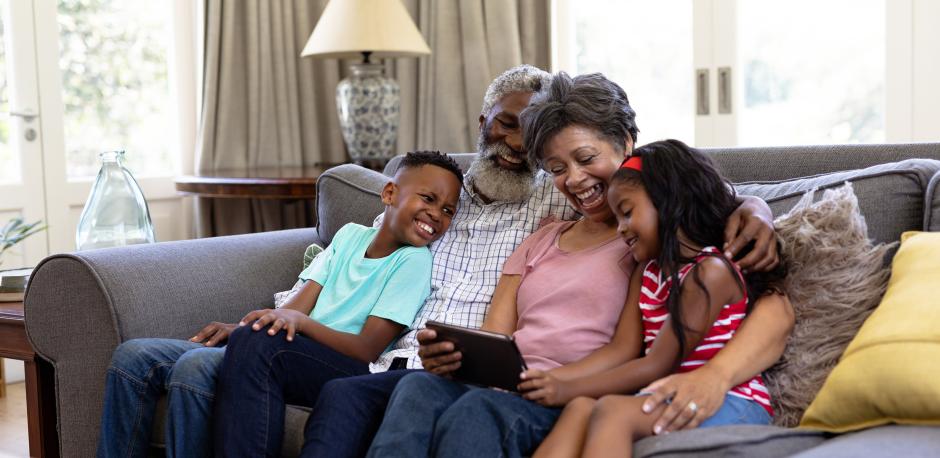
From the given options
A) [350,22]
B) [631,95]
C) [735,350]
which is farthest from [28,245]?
[735,350]

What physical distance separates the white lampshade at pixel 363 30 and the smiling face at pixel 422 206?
1.39 meters

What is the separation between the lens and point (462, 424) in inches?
61.2

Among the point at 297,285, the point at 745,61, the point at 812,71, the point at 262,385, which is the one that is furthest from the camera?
the point at 745,61

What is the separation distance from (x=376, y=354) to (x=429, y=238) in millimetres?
301

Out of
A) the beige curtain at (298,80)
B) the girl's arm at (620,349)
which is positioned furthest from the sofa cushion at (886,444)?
the beige curtain at (298,80)

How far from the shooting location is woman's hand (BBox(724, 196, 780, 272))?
164 cm

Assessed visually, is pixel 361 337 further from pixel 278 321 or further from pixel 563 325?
pixel 563 325

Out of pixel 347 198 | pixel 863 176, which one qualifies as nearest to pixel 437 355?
pixel 863 176

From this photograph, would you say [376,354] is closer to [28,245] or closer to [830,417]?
[830,417]

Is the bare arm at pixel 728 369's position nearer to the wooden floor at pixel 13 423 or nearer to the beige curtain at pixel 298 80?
the wooden floor at pixel 13 423

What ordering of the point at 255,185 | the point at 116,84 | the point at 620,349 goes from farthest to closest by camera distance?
the point at 116,84 < the point at 255,185 < the point at 620,349

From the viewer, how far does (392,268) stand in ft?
7.13

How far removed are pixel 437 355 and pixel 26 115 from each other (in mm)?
2596

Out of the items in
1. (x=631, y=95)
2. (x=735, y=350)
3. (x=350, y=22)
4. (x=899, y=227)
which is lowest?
(x=735, y=350)
